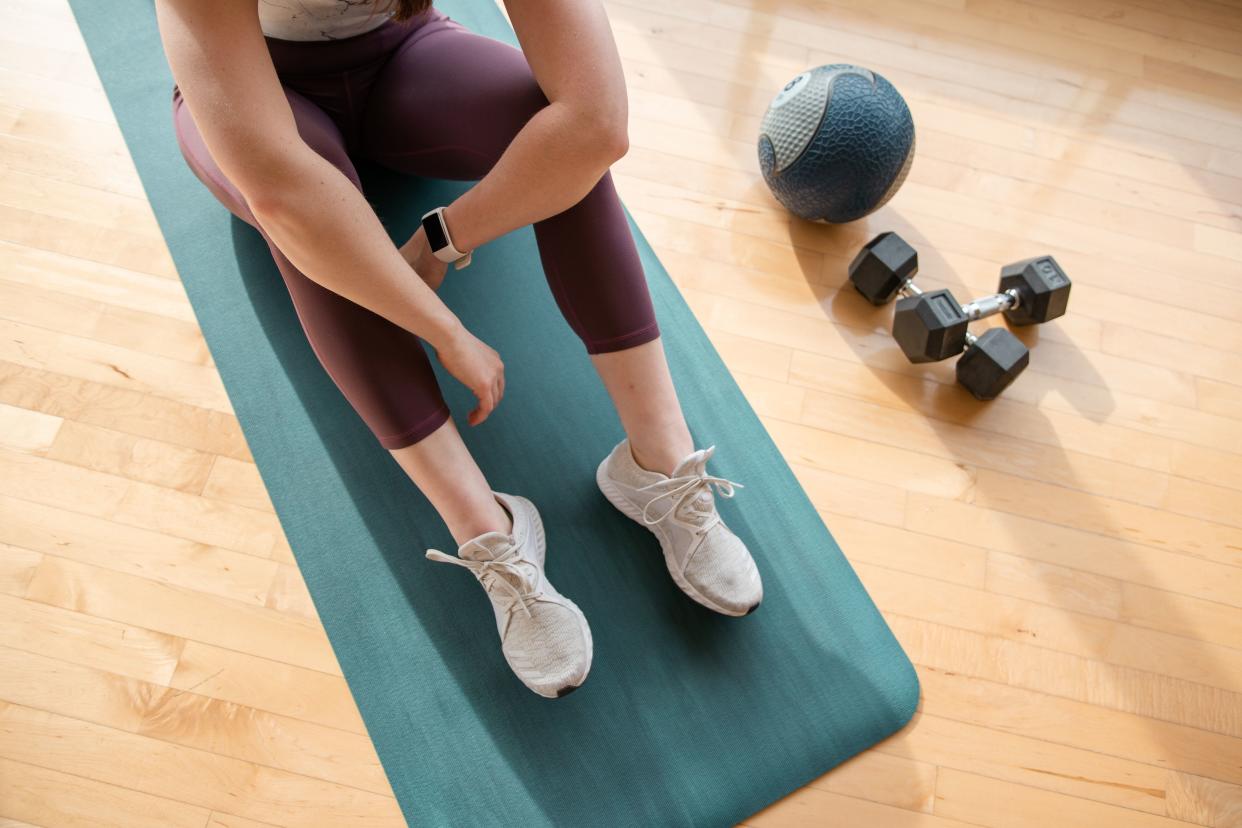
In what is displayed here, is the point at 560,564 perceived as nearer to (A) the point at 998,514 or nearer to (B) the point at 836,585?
(B) the point at 836,585

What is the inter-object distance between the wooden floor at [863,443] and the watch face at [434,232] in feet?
1.64

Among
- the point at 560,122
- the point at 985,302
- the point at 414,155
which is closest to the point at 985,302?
the point at 985,302

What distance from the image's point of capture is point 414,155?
119cm

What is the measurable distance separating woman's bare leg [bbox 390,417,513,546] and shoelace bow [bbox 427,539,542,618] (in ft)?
0.10

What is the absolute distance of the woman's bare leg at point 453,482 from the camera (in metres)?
1.12

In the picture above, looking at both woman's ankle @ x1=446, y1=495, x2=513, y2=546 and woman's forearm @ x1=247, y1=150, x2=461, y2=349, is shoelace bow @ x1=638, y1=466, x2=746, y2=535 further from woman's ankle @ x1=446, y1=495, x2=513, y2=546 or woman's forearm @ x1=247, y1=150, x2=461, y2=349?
woman's forearm @ x1=247, y1=150, x2=461, y2=349

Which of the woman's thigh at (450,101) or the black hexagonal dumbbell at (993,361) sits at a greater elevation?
the woman's thigh at (450,101)

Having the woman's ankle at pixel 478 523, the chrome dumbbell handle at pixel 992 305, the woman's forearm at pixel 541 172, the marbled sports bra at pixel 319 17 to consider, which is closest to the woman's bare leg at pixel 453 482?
the woman's ankle at pixel 478 523

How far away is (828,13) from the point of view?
183cm

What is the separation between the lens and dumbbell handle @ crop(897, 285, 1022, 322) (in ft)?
4.77

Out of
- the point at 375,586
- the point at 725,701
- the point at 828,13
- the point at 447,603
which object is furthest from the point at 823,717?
the point at 828,13

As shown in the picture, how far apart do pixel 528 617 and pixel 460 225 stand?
508 mm

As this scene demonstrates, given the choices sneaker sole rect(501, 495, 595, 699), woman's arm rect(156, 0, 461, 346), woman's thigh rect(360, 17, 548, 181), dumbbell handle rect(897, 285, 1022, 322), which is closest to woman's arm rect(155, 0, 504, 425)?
woman's arm rect(156, 0, 461, 346)

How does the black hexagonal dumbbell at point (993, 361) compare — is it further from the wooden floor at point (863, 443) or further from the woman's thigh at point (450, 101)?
the woman's thigh at point (450, 101)
